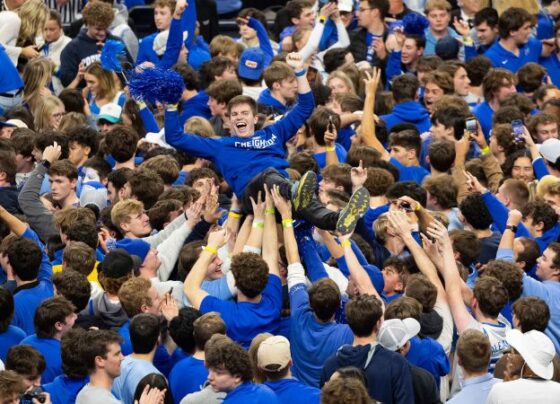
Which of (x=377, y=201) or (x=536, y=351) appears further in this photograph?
(x=377, y=201)

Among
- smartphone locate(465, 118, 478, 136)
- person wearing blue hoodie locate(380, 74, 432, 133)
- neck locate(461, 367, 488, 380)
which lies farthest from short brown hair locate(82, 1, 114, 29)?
neck locate(461, 367, 488, 380)

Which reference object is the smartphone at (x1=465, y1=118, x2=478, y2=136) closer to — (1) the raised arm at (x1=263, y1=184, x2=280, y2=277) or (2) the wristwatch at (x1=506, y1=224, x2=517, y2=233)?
(2) the wristwatch at (x1=506, y1=224, x2=517, y2=233)

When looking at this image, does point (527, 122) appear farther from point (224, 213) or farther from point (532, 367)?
point (532, 367)

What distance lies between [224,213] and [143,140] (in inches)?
85.8

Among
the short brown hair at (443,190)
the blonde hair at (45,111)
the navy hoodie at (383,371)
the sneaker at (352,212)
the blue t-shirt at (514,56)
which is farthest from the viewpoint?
the blue t-shirt at (514,56)

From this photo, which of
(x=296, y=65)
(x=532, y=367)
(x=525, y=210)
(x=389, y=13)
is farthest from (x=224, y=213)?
(x=389, y=13)

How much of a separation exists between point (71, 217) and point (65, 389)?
255cm

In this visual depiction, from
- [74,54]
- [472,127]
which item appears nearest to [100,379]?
[472,127]

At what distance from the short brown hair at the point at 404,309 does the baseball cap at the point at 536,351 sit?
0.89 metres

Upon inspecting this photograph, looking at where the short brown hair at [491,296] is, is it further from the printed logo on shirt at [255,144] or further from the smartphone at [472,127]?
the smartphone at [472,127]

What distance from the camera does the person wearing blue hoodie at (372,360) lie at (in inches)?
367

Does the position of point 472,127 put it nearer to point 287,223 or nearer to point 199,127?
point 199,127

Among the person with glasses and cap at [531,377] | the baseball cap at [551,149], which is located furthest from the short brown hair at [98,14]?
the person with glasses and cap at [531,377]

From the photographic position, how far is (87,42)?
17.5 metres
